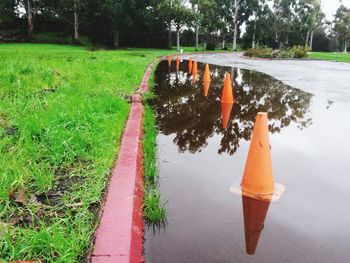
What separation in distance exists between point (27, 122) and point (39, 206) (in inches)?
76.2

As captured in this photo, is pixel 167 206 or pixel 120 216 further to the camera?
pixel 167 206

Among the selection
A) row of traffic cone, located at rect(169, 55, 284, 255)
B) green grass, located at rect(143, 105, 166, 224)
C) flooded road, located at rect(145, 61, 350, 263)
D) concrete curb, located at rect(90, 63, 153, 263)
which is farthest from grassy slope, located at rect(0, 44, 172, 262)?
row of traffic cone, located at rect(169, 55, 284, 255)

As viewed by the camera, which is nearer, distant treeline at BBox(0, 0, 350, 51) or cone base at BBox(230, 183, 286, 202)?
cone base at BBox(230, 183, 286, 202)

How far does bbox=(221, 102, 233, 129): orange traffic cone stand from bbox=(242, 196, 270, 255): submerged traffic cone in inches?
119

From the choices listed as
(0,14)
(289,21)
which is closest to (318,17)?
(289,21)

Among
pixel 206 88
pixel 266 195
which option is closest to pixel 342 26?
pixel 206 88

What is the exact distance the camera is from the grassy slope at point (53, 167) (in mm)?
2338

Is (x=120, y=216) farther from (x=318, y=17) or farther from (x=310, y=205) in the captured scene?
(x=318, y=17)

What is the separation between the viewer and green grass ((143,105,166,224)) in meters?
3.16

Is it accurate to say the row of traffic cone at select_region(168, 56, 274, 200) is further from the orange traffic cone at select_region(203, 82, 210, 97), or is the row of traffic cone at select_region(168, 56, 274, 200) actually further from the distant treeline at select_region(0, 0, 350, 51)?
the distant treeline at select_region(0, 0, 350, 51)

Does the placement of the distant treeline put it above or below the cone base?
above

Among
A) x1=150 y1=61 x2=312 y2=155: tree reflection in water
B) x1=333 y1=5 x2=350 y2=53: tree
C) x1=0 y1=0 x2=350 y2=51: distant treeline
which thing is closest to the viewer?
x1=150 y1=61 x2=312 y2=155: tree reflection in water

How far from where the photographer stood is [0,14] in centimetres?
4012

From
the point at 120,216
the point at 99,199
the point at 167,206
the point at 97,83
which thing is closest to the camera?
the point at 120,216
